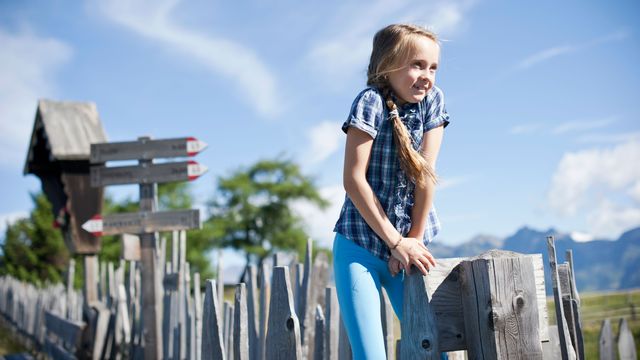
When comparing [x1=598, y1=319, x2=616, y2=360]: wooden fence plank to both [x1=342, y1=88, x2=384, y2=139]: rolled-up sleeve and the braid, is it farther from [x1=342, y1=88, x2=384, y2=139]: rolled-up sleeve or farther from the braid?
[x1=342, y1=88, x2=384, y2=139]: rolled-up sleeve

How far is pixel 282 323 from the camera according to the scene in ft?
7.78

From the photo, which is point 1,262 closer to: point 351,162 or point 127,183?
point 127,183

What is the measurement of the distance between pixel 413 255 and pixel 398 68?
0.72 metres

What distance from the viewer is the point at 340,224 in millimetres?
2146

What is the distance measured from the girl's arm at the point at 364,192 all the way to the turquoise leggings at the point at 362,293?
126mm

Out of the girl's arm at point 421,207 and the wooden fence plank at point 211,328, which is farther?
the wooden fence plank at point 211,328

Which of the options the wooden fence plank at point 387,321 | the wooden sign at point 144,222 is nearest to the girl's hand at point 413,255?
the wooden fence plank at point 387,321

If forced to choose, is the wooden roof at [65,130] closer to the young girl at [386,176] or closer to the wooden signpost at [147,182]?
the wooden signpost at [147,182]

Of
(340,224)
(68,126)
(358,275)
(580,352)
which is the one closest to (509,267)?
(358,275)

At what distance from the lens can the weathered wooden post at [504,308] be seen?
167cm

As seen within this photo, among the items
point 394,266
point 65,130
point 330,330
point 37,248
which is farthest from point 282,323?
point 37,248

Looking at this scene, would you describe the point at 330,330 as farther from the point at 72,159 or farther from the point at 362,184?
the point at 72,159

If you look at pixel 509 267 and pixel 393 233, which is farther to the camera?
pixel 393 233

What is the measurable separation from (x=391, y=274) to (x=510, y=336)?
0.51 m
